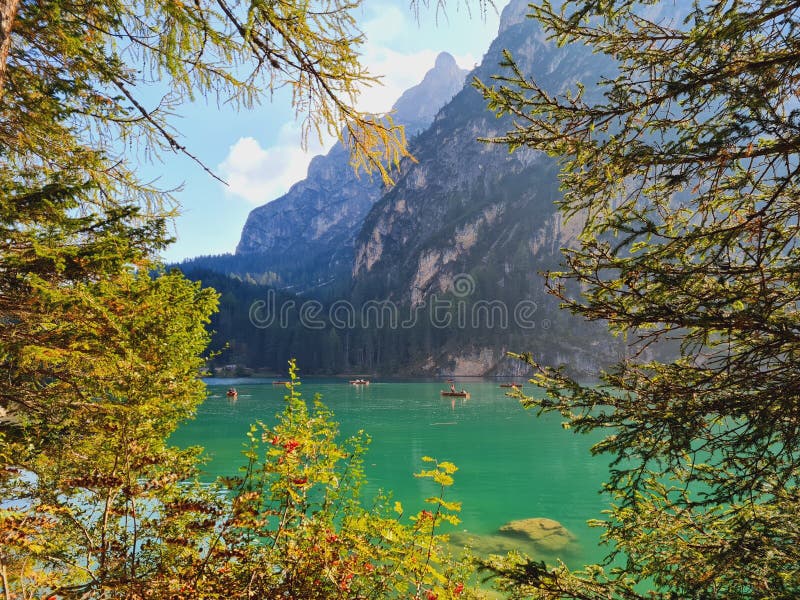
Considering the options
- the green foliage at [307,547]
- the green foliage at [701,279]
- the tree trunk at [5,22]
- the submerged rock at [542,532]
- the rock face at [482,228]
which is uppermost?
the rock face at [482,228]

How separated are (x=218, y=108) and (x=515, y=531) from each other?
49.5ft

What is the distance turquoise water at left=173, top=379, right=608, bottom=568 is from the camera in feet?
54.1

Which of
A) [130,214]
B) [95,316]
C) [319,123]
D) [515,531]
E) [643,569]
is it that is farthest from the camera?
[515,531]

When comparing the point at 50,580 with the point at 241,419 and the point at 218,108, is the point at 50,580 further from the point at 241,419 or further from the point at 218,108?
the point at 241,419

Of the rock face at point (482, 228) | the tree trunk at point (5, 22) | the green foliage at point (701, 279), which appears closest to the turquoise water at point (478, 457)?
the tree trunk at point (5, 22)

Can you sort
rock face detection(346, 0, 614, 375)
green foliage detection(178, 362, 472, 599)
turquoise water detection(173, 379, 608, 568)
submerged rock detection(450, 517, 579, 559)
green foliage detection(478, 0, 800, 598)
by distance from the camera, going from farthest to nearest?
rock face detection(346, 0, 614, 375), turquoise water detection(173, 379, 608, 568), submerged rock detection(450, 517, 579, 559), green foliage detection(178, 362, 472, 599), green foliage detection(478, 0, 800, 598)

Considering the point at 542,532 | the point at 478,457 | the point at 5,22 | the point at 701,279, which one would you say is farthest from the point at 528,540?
the point at 5,22

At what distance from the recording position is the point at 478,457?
25688 mm

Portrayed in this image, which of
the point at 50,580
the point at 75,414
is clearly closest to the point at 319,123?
the point at 75,414

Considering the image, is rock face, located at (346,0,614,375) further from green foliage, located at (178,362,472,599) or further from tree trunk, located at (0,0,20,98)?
tree trunk, located at (0,0,20,98)

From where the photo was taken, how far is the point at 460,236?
15100 centimetres

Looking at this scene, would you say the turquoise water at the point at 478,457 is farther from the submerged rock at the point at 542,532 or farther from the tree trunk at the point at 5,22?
the tree trunk at the point at 5,22

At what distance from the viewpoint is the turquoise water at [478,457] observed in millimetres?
16500

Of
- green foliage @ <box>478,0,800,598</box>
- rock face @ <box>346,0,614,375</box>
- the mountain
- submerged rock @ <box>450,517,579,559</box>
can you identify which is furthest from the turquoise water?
the mountain
